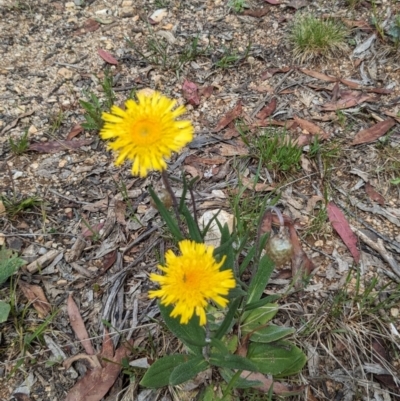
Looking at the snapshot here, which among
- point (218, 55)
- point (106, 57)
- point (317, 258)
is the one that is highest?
point (106, 57)

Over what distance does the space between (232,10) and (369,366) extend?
314 centimetres

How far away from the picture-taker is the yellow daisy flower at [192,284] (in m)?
1.67

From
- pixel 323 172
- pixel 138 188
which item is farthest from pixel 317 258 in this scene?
pixel 138 188

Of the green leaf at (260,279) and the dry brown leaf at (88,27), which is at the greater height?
the dry brown leaf at (88,27)

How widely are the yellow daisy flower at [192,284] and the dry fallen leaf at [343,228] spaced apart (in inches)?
49.8

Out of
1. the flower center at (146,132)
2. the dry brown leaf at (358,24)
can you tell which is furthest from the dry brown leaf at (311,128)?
the flower center at (146,132)

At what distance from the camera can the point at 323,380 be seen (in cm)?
233

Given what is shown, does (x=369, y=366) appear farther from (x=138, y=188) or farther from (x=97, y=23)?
(x=97, y=23)

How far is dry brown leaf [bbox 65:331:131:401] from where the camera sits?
7.64 ft

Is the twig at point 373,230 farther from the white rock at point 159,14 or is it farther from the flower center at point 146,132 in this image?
the white rock at point 159,14

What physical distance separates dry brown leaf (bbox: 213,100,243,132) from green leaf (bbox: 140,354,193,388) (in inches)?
68.2

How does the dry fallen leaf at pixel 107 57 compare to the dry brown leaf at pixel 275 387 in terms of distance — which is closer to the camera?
the dry brown leaf at pixel 275 387

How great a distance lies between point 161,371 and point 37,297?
35.6 inches

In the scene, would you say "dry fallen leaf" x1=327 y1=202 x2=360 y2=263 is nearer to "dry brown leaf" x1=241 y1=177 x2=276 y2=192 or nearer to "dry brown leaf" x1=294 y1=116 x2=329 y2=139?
"dry brown leaf" x1=241 y1=177 x2=276 y2=192
